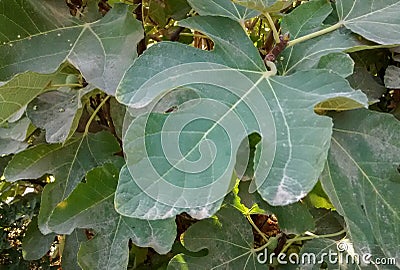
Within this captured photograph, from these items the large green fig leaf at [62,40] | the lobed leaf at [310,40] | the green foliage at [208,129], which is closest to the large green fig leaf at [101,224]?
the green foliage at [208,129]

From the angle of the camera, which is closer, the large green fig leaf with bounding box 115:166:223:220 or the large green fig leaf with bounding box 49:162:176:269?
the large green fig leaf with bounding box 115:166:223:220

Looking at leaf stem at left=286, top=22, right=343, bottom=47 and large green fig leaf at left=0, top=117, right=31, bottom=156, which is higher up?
leaf stem at left=286, top=22, right=343, bottom=47

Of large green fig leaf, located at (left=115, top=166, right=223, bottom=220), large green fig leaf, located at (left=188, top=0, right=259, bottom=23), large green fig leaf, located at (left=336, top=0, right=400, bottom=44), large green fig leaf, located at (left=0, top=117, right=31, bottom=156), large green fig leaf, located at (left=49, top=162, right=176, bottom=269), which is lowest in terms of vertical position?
large green fig leaf, located at (left=49, top=162, right=176, bottom=269)

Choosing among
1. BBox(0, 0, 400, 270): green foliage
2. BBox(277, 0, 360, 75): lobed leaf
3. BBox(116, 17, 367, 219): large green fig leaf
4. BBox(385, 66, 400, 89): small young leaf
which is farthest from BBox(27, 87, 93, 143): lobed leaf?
BBox(385, 66, 400, 89): small young leaf

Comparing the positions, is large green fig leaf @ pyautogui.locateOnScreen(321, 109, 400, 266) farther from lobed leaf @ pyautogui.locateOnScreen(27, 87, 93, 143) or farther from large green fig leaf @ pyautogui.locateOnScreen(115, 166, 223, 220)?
lobed leaf @ pyautogui.locateOnScreen(27, 87, 93, 143)

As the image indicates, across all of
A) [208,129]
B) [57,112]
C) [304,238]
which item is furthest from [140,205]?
[304,238]

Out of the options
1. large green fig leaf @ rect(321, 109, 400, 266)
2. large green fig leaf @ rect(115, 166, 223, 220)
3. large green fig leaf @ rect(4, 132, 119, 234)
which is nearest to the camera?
large green fig leaf @ rect(115, 166, 223, 220)

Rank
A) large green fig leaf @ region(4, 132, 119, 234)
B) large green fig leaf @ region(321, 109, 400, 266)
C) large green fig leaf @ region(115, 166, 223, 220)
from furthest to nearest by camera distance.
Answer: large green fig leaf @ region(4, 132, 119, 234) → large green fig leaf @ region(321, 109, 400, 266) → large green fig leaf @ region(115, 166, 223, 220)

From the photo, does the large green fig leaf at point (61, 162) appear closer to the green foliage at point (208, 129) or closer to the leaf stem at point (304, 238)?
the green foliage at point (208, 129)

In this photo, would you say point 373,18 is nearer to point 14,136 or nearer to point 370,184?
point 370,184
